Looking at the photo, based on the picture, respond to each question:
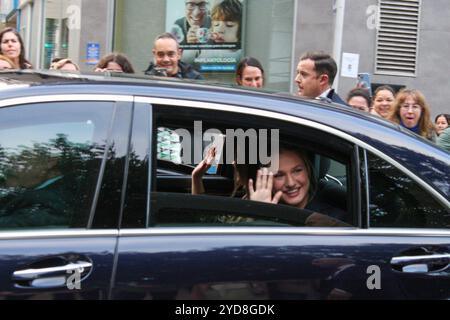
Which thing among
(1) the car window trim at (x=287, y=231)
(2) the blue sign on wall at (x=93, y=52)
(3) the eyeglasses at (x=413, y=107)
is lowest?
(1) the car window trim at (x=287, y=231)

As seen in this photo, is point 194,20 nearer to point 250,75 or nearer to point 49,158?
point 250,75

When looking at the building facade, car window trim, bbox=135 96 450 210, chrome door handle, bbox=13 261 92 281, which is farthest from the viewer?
the building facade

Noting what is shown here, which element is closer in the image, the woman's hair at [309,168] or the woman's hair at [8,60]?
the woman's hair at [309,168]

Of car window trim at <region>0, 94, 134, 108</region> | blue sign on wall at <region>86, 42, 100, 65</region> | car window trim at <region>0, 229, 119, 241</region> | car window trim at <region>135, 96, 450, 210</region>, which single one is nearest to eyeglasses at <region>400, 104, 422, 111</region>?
car window trim at <region>135, 96, 450, 210</region>

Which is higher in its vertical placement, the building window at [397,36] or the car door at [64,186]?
the building window at [397,36]

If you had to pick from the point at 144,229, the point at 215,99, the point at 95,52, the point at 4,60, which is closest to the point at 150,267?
the point at 144,229

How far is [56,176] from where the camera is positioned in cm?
224

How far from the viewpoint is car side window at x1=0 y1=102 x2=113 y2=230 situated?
220 cm

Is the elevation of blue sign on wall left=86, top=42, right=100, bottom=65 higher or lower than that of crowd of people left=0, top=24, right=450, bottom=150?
higher

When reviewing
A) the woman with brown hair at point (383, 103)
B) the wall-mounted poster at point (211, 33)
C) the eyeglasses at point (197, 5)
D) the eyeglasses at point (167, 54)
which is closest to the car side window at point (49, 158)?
the eyeglasses at point (167, 54)

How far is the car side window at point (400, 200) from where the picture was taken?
238cm

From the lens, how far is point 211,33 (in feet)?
39.3

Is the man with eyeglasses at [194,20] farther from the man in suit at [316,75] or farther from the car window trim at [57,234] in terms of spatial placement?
the car window trim at [57,234]

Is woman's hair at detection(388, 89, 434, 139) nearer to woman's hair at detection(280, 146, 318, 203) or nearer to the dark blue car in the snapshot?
woman's hair at detection(280, 146, 318, 203)
